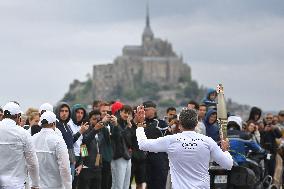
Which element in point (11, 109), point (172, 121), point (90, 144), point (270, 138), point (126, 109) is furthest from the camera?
point (270, 138)

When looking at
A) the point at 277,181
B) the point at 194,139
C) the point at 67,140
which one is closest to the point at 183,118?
the point at 194,139

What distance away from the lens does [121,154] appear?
15.9 m

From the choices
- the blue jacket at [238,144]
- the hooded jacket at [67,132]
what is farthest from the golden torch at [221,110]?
the blue jacket at [238,144]

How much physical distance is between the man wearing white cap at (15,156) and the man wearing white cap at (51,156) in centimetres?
53

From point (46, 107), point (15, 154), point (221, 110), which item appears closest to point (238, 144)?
point (46, 107)

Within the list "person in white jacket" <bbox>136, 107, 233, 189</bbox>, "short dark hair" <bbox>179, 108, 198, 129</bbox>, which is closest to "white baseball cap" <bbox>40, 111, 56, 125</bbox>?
"person in white jacket" <bbox>136, 107, 233, 189</bbox>

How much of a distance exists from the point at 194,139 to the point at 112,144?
7.09 meters

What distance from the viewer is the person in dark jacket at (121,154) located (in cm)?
1588

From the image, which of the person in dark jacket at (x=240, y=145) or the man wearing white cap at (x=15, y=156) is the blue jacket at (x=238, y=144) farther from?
the man wearing white cap at (x=15, y=156)

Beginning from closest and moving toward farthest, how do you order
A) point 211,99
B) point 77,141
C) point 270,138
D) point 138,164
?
1. point 77,141
2. point 138,164
3. point 211,99
4. point 270,138

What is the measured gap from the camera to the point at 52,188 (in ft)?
36.9

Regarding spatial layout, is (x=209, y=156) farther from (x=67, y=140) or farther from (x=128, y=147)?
(x=128, y=147)

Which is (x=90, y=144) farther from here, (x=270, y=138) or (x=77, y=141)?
(x=270, y=138)

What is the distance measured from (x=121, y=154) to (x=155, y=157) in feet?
2.16
